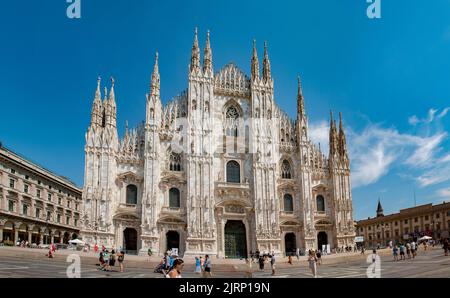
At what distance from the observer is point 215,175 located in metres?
44.6

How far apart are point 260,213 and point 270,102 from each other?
1329 centimetres

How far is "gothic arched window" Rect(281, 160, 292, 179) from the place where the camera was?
47.8 metres

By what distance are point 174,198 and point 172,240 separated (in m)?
4.38

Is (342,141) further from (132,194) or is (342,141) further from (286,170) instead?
(132,194)

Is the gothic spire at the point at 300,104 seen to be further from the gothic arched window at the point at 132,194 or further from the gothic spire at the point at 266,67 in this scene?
the gothic arched window at the point at 132,194

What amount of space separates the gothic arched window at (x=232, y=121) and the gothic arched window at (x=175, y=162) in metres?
6.64

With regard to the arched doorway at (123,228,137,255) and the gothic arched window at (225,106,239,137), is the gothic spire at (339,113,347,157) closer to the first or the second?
the gothic arched window at (225,106,239,137)

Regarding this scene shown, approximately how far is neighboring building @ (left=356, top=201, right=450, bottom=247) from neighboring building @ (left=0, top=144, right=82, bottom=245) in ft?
174

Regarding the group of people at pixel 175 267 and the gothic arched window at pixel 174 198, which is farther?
the gothic arched window at pixel 174 198

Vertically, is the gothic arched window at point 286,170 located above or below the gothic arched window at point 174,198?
above

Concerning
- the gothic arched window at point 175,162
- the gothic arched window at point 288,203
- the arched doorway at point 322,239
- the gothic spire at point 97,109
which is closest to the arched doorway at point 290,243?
the gothic arched window at point 288,203

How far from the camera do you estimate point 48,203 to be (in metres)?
60.1

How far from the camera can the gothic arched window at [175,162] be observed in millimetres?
44062
